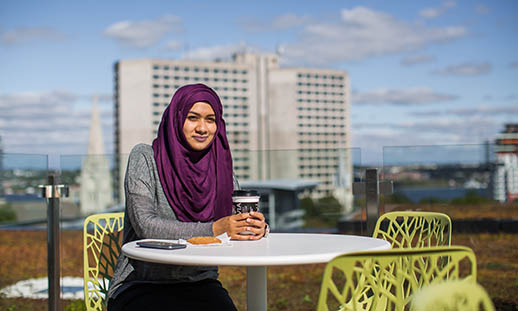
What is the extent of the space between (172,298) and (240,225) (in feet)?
1.12

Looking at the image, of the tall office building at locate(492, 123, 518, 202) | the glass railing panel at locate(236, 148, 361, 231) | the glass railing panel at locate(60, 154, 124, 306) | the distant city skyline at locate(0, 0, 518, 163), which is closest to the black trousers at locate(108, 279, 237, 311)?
the glass railing panel at locate(60, 154, 124, 306)

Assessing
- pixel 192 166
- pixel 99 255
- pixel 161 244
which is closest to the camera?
pixel 161 244

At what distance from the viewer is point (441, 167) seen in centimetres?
614

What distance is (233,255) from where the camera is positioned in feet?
5.25

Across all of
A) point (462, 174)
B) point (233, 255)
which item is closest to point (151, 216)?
point (233, 255)

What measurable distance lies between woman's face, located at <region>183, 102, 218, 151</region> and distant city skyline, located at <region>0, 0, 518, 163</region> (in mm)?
74261

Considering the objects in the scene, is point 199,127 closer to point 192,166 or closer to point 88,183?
point 192,166

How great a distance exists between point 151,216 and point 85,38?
85006mm

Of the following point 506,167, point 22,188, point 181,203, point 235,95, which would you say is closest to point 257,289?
point 181,203

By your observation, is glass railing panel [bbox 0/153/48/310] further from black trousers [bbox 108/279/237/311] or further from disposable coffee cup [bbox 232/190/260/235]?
disposable coffee cup [bbox 232/190/260/235]

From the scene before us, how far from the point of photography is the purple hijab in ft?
6.98

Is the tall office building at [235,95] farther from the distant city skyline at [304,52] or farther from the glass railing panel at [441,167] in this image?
the glass railing panel at [441,167]

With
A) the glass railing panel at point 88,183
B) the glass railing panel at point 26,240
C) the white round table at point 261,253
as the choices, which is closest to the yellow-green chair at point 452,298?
the white round table at point 261,253

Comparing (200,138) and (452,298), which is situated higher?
(200,138)
